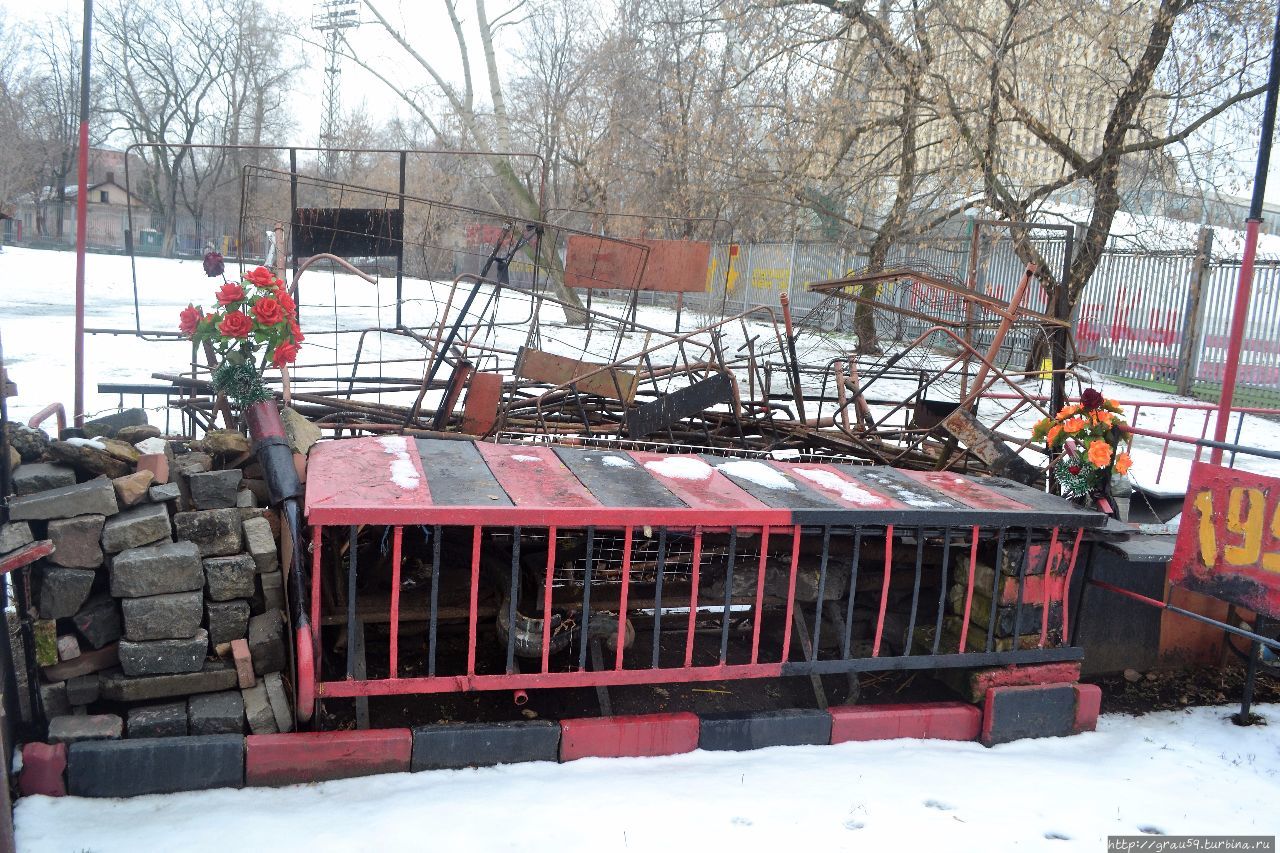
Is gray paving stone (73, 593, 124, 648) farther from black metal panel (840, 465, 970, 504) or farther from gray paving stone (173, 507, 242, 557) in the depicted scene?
black metal panel (840, 465, 970, 504)

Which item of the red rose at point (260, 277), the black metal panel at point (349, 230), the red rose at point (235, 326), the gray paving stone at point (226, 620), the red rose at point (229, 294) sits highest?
the black metal panel at point (349, 230)

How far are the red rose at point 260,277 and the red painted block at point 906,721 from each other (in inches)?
146

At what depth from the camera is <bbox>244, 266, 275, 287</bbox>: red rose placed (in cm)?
486

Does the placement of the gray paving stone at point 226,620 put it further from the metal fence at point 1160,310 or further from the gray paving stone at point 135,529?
the metal fence at point 1160,310

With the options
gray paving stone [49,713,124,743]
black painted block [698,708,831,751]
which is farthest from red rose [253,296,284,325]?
black painted block [698,708,831,751]

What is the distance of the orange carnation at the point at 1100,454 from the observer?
→ 517 centimetres

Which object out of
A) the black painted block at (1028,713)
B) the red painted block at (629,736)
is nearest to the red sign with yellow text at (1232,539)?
the black painted block at (1028,713)

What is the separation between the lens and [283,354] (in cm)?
491

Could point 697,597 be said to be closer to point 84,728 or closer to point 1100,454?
point 1100,454

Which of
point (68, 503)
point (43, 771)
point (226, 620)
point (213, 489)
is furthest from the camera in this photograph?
point (213, 489)

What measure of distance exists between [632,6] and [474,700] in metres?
23.4

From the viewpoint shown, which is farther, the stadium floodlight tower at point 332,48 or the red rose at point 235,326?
the stadium floodlight tower at point 332,48

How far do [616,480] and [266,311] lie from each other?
6.71 feet

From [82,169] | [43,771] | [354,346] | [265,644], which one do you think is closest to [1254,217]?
[265,644]
